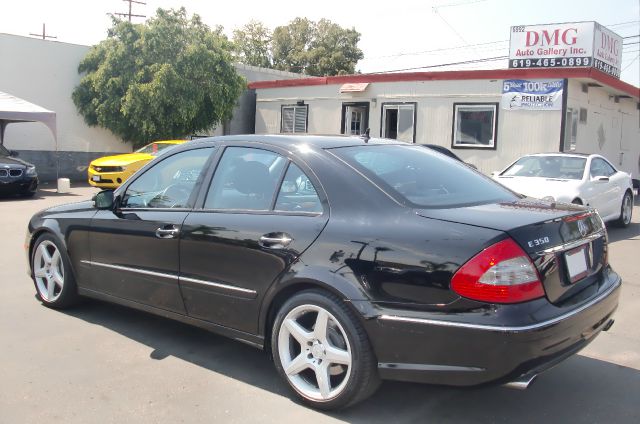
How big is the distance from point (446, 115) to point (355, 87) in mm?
3242

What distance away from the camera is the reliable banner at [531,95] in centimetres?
1695

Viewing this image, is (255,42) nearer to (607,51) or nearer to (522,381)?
(607,51)

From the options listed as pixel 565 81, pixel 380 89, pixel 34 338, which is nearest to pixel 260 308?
pixel 34 338

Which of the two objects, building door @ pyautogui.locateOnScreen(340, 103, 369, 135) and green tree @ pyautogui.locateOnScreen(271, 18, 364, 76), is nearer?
building door @ pyautogui.locateOnScreen(340, 103, 369, 135)

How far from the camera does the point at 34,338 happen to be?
470 centimetres

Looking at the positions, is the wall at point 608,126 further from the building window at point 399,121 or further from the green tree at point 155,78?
the green tree at point 155,78

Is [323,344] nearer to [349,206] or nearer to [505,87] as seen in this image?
[349,206]

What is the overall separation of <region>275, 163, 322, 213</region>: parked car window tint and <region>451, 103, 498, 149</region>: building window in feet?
49.3

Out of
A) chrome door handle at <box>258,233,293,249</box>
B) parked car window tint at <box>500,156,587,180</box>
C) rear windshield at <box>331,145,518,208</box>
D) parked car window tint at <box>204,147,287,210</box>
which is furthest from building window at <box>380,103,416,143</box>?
chrome door handle at <box>258,233,293,249</box>

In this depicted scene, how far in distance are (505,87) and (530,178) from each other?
7.96 metres

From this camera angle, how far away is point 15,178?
1469 cm

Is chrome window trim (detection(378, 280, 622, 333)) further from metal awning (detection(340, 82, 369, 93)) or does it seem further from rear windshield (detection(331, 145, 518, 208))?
metal awning (detection(340, 82, 369, 93))

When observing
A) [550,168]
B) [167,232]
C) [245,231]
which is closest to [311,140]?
[245,231]

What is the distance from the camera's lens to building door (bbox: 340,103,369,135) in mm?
20734
